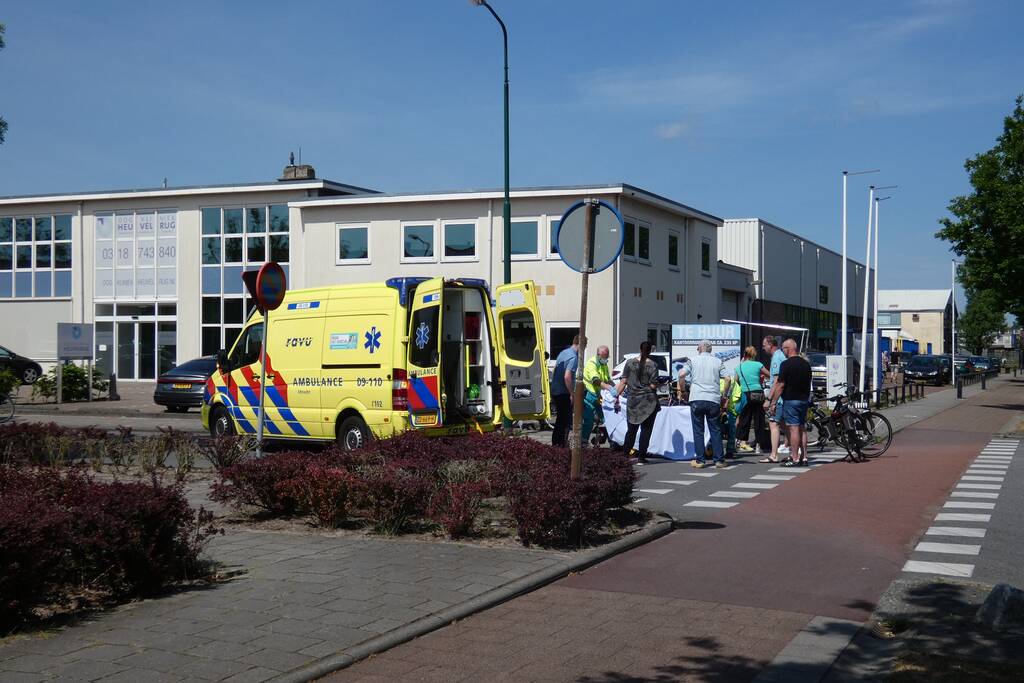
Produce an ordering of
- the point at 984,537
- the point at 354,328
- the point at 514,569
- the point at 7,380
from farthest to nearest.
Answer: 1. the point at 7,380
2. the point at 354,328
3. the point at 984,537
4. the point at 514,569

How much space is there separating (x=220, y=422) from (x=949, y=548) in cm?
1186


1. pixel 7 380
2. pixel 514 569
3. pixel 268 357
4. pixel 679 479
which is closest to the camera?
pixel 514 569

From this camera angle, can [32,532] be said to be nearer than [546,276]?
Yes

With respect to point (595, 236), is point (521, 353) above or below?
below

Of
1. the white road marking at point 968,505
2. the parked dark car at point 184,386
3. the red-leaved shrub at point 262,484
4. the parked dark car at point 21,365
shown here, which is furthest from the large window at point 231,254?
the white road marking at point 968,505

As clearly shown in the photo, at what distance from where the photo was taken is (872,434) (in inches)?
640

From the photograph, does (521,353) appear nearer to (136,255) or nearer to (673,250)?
(673,250)

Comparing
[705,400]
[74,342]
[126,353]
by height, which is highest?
[74,342]

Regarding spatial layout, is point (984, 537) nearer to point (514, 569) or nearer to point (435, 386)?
point (514, 569)

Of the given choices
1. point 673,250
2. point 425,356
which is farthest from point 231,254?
point 425,356

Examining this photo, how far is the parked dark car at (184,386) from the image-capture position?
85.9 ft

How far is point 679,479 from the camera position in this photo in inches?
533

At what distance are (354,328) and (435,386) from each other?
1.54 m

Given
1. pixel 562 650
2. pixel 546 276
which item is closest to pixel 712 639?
pixel 562 650
